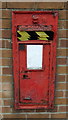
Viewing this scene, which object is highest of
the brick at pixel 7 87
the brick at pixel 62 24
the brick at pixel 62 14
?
the brick at pixel 62 14

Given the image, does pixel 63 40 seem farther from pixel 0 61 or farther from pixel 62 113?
pixel 62 113

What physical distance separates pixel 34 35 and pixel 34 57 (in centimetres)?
34

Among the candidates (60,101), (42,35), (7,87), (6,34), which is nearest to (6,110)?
(7,87)

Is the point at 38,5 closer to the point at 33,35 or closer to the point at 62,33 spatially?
the point at 33,35

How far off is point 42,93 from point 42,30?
101 centimetres

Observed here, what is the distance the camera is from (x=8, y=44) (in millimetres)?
2605

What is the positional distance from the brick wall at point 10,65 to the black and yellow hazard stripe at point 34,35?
18 centimetres

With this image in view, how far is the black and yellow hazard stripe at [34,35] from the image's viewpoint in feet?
8.11

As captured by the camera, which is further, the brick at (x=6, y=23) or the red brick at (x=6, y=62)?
the red brick at (x=6, y=62)

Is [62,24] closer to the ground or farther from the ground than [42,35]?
farther from the ground

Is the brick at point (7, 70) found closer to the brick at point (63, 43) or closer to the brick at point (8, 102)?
the brick at point (8, 102)

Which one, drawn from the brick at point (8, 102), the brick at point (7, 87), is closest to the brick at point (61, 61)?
the brick at point (7, 87)

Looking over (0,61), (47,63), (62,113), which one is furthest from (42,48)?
(62,113)

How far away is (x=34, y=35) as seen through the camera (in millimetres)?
2492
